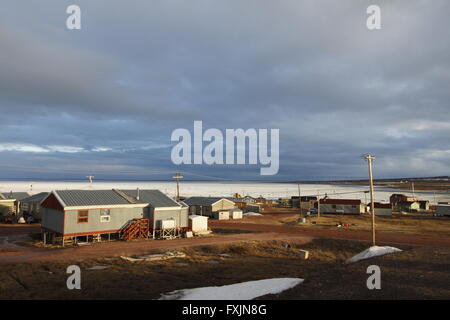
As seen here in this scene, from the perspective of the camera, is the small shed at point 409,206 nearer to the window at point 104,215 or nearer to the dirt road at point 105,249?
the dirt road at point 105,249

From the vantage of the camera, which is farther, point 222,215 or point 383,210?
point 383,210

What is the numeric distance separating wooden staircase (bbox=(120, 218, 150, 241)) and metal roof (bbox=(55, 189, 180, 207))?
2097mm

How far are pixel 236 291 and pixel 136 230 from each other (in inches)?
808

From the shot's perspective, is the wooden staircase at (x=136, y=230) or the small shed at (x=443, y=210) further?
the small shed at (x=443, y=210)

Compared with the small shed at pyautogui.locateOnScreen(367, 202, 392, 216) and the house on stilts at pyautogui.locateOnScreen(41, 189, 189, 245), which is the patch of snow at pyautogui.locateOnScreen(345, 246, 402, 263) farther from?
the small shed at pyautogui.locateOnScreen(367, 202, 392, 216)

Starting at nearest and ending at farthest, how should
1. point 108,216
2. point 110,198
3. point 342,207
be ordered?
1. point 108,216
2. point 110,198
3. point 342,207

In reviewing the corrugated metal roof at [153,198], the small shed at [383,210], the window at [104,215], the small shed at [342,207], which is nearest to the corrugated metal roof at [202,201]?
the corrugated metal roof at [153,198]

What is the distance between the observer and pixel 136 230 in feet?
108

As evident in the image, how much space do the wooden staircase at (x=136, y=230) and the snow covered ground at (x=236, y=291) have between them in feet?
61.4

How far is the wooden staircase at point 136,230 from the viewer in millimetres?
32750

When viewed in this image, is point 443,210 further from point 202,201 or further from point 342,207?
point 202,201

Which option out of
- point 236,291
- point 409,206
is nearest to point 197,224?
point 236,291
